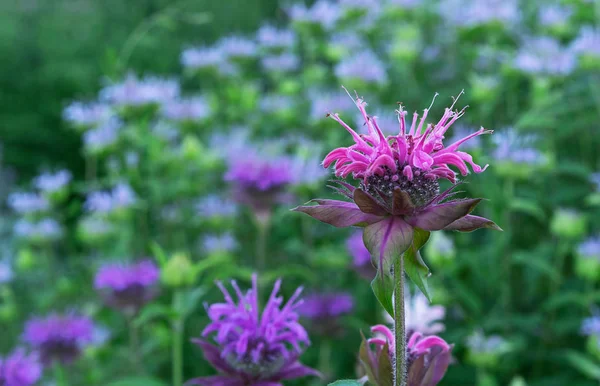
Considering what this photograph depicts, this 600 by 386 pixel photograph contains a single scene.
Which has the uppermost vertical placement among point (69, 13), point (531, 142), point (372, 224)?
point (69, 13)

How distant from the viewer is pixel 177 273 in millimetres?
1087

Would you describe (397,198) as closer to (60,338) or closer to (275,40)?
(60,338)

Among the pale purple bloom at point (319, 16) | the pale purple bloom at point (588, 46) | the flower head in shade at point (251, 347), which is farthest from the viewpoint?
the pale purple bloom at point (319, 16)

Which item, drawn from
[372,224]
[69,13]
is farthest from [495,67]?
[69,13]

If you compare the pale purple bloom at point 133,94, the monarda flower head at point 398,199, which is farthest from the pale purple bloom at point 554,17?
the monarda flower head at point 398,199

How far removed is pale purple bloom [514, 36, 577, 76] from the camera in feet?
5.32

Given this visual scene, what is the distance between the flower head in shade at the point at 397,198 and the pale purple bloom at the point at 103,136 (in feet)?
4.64

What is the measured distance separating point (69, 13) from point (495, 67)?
313 centimetres

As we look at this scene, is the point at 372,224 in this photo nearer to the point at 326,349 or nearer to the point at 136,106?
the point at 326,349

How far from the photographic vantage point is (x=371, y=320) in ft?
5.49

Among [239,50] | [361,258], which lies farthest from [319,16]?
[361,258]

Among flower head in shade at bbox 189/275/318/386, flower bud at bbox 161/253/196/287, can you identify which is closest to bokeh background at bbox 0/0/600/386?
flower bud at bbox 161/253/196/287

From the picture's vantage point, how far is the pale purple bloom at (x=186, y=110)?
77.2 inches

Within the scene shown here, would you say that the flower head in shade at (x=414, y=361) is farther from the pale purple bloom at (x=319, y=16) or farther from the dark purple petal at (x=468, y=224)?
the pale purple bloom at (x=319, y=16)
